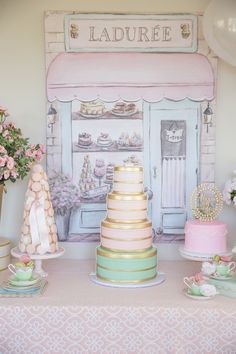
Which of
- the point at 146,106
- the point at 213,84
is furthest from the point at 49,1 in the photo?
the point at 213,84

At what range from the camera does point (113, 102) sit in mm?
2053

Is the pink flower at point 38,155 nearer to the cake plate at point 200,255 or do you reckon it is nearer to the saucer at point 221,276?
the cake plate at point 200,255

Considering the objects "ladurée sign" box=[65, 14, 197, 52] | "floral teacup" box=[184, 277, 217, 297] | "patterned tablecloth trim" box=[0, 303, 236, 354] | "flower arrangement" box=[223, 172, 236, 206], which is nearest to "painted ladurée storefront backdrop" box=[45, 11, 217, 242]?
"ladurée sign" box=[65, 14, 197, 52]

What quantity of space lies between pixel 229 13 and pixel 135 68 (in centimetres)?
45

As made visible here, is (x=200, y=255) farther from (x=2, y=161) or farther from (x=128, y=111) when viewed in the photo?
(x=2, y=161)

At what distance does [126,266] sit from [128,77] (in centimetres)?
76

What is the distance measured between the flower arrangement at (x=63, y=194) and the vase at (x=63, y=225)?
18mm

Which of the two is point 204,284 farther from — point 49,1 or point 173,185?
point 49,1

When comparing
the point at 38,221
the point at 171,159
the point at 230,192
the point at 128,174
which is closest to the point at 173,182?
the point at 171,159

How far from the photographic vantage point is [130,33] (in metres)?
2.03

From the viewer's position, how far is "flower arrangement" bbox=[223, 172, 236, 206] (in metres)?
1.94

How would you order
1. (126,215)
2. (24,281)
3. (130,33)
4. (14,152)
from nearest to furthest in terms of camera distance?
(24,281)
(126,215)
(14,152)
(130,33)

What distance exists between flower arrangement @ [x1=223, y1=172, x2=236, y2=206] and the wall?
106 millimetres

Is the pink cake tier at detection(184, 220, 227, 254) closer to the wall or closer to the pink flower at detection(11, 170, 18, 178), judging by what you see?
the wall
